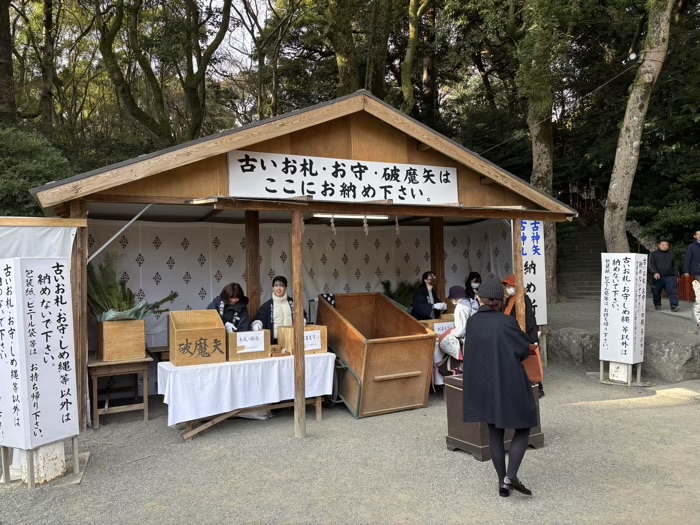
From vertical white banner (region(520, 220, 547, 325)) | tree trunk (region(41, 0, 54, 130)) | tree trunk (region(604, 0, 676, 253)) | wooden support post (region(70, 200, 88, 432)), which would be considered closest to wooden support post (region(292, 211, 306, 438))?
wooden support post (region(70, 200, 88, 432))

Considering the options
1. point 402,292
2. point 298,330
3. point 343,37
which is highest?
point 343,37

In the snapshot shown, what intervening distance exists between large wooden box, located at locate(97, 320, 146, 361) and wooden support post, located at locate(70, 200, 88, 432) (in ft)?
0.93

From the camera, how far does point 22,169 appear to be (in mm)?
10859

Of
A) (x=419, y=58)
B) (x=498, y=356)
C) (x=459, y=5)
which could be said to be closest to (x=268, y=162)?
(x=498, y=356)

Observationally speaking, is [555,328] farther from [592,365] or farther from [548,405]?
[548,405]

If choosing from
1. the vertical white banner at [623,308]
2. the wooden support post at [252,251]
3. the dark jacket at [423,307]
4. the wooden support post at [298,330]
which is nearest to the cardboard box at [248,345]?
the wooden support post at [298,330]

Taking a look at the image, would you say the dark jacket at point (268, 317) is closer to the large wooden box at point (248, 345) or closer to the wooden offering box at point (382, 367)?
the wooden offering box at point (382, 367)

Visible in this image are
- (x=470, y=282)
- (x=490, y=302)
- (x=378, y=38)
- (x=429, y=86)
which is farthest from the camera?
(x=429, y=86)

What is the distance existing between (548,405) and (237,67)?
19.2 metres

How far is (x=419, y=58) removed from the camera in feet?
66.8

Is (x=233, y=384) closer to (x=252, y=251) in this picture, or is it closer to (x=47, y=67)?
(x=252, y=251)

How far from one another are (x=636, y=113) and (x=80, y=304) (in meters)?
11.7

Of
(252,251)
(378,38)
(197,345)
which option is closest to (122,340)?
(197,345)

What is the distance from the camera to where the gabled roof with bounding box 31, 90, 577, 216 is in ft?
19.0
